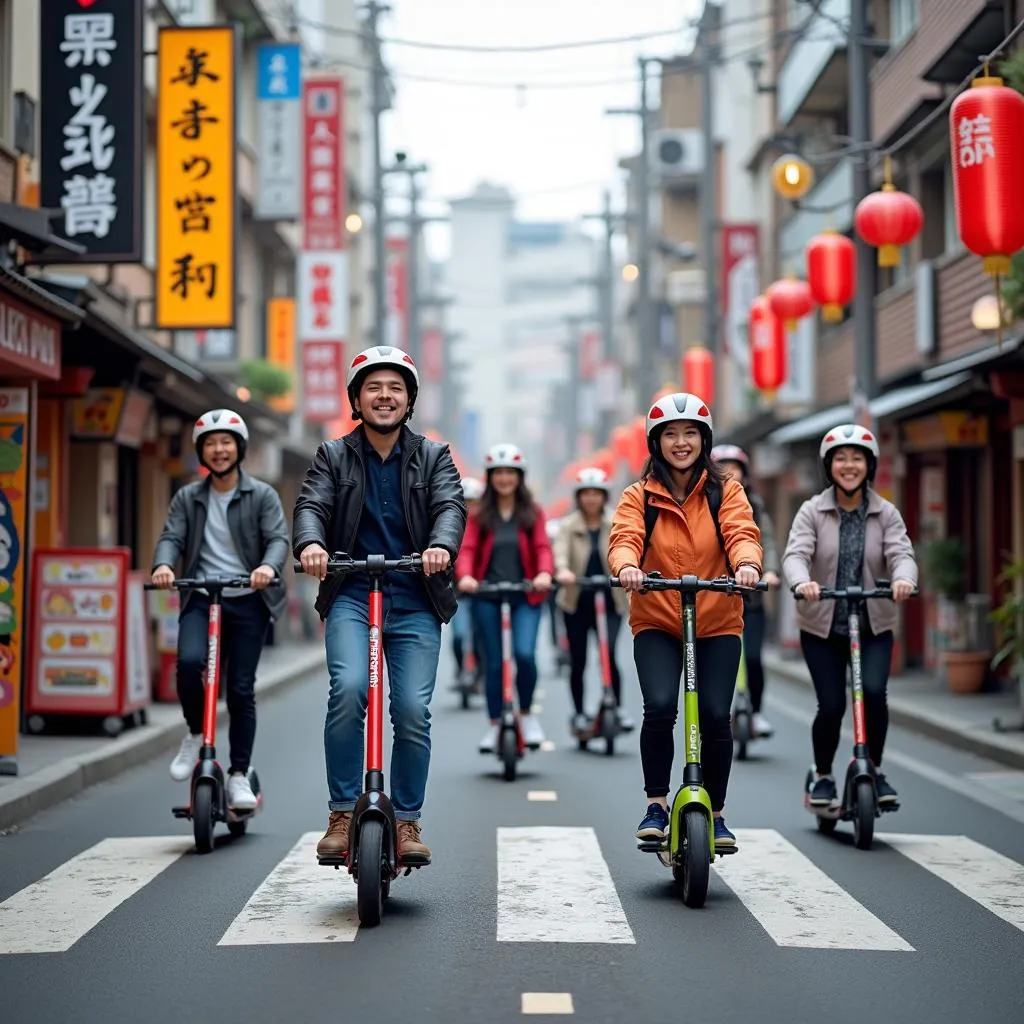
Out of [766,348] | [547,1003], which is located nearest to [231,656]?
[547,1003]

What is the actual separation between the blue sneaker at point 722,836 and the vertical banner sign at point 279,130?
21.8 m

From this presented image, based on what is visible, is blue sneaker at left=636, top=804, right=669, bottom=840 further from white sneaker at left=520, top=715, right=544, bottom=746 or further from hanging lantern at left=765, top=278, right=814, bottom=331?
hanging lantern at left=765, top=278, right=814, bottom=331

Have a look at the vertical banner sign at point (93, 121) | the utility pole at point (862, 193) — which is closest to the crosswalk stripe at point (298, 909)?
the vertical banner sign at point (93, 121)

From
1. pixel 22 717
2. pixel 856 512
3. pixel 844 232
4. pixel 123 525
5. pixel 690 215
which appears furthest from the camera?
pixel 690 215

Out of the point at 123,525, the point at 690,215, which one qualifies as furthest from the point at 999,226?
the point at 690,215

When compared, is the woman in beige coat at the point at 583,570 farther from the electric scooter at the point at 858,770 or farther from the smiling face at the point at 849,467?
the electric scooter at the point at 858,770

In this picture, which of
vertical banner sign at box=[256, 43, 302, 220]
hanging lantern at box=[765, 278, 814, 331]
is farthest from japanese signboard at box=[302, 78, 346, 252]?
hanging lantern at box=[765, 278, 814, 331]

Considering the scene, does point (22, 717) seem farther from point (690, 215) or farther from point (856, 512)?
point (690, 215)

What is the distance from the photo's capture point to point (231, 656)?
29.2ft

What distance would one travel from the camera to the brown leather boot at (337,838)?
21.8 ft

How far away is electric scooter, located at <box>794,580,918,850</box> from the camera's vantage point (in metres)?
8.55

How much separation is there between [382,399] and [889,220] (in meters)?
9.77

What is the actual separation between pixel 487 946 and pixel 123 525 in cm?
1496

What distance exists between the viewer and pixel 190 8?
81.8 feet
